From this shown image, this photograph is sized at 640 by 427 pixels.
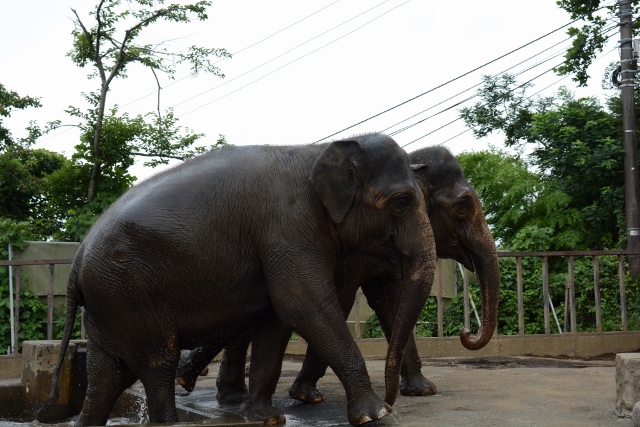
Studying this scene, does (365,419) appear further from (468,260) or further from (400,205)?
(468,260)

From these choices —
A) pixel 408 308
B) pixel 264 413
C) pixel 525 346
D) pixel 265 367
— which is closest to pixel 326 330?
pixel 408 308

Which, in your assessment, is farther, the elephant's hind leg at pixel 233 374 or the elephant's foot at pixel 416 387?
the elephant's foot at pixel 416 387

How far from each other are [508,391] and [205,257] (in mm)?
2979

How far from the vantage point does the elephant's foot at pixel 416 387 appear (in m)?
7.45

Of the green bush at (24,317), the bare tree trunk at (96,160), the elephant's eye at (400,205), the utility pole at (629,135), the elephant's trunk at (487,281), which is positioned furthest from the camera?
the utility pole at (629,135)

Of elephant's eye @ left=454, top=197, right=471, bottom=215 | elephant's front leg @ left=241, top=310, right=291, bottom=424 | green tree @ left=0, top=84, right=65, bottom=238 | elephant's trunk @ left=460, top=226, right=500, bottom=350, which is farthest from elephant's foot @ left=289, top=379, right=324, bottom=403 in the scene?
green tree @ left=0, top=84, right=65, bottom=238

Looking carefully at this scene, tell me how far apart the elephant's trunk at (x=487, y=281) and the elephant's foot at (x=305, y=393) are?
51.5 inches

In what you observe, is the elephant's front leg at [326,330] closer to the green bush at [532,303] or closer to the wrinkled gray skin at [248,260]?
the wrinkled gray skin at [248,260]

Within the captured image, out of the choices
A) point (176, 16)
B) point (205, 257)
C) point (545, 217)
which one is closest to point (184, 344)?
point (205, 257)

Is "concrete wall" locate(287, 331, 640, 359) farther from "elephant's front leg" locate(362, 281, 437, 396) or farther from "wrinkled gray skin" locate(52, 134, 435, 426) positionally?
"wrinkled gray skin" locate(52, 134, 435, 426)

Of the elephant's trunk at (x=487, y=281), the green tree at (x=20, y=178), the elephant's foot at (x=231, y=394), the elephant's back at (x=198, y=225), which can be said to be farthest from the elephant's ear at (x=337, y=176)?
the green tree at (x=20, y=178)

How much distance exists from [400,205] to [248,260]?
1037mm

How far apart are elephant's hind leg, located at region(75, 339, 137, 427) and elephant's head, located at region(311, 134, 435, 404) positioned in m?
1.72

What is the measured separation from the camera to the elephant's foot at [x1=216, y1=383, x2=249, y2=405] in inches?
283
